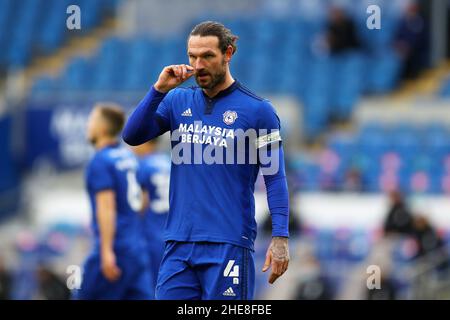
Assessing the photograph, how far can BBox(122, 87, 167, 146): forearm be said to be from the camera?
7938mm

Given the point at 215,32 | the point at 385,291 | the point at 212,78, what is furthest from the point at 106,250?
the point at 385,291

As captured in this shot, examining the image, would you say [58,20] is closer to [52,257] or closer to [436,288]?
[52,257]

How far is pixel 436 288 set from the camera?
15.7 meters

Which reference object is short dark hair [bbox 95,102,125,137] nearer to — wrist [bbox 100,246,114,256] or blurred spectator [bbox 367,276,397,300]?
wrist [bbox 100,246,114,256]

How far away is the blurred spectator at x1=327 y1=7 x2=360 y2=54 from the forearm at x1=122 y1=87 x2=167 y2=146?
14342mm

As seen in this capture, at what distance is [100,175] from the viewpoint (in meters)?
10.4

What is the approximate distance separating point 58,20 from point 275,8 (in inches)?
175

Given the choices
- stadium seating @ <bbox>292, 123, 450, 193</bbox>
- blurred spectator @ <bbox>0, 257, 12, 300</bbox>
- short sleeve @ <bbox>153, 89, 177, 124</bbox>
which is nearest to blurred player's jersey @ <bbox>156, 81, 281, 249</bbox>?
short sleeve @ <bbox>153, 89, 177, 124</bbox>

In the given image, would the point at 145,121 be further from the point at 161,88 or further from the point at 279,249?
the point at 279,249

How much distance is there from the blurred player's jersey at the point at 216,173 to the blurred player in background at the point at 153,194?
3.48m

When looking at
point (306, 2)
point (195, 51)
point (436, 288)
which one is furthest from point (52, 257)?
point (195, 51)

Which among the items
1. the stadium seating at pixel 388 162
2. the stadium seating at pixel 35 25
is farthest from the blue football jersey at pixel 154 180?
the stadium seating at pixel 35 25

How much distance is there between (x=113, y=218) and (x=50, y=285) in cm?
538
